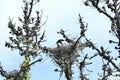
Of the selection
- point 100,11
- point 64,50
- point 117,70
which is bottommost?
point 117,70

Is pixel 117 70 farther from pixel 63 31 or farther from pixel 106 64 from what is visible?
pixel 63 31

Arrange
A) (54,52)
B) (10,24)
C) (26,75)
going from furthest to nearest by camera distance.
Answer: (10,24), (26,75), (54,52)

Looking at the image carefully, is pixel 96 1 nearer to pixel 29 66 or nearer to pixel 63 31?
pixel 63 31

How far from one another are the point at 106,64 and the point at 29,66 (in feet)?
42.2

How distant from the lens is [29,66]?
1548 inches

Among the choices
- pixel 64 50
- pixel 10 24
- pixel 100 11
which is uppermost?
pixel 10 24

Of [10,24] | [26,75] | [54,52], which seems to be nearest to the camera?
[54,52]

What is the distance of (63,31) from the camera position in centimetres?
2888

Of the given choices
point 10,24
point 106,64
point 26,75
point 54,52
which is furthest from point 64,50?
point 10,24

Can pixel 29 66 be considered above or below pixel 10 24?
below

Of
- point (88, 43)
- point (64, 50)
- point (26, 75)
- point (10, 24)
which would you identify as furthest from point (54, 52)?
point (10, 24)

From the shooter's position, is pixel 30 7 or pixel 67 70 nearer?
pixel 67 70

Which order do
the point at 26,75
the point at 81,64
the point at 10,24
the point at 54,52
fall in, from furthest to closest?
1. the point at 10,24
2. the point at 26,75
3. the point at 54,52
4. the point at 81,64

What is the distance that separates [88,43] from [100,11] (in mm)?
2213
